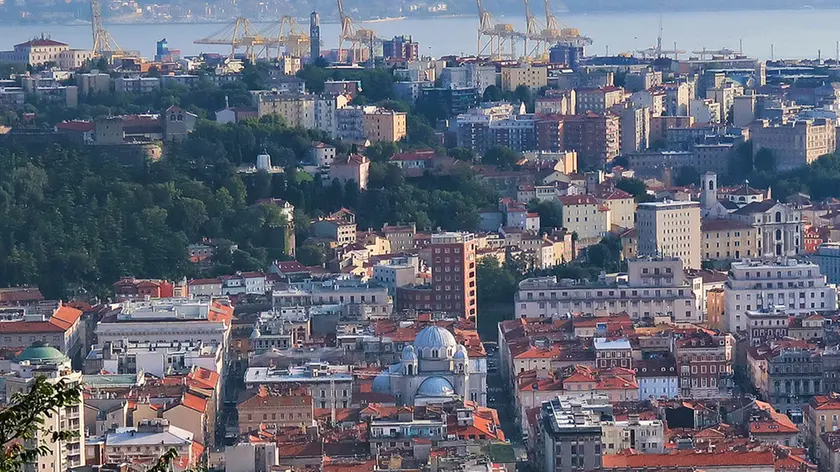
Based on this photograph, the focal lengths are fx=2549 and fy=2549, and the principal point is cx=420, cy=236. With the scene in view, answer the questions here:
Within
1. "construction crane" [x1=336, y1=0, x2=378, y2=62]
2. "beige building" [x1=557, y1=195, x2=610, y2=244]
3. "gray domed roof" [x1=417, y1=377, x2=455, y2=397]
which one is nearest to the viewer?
"gray domed roof" [x1=417, y1=377, x2=455, y2=397]

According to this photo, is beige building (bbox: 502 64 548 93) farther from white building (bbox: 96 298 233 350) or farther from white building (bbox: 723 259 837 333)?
white building (bbox: 96 298 233 350)

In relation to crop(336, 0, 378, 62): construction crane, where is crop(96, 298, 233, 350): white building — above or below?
below

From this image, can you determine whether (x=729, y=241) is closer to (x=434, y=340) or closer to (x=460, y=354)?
(x=460, y=354)

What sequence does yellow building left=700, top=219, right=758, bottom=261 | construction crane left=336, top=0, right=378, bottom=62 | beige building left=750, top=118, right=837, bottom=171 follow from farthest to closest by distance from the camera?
construction crane left=336, top=0, right=378, bottom=62
beige building left=750, top=118, right=837, bottom=171
yellow building left=700, top=219, right=758, bottom=261

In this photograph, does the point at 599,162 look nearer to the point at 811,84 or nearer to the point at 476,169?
the point at 476,169

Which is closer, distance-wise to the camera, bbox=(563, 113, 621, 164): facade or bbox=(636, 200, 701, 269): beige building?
bbox=(636, 200, 701, 269): beige building

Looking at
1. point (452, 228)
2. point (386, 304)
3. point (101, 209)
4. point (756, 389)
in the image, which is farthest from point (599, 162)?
point (756, 389)

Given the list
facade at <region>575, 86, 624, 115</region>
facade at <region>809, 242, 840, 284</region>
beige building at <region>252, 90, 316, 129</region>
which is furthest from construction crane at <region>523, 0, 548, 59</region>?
facade at <region>809, 242, 840, 284</region>
